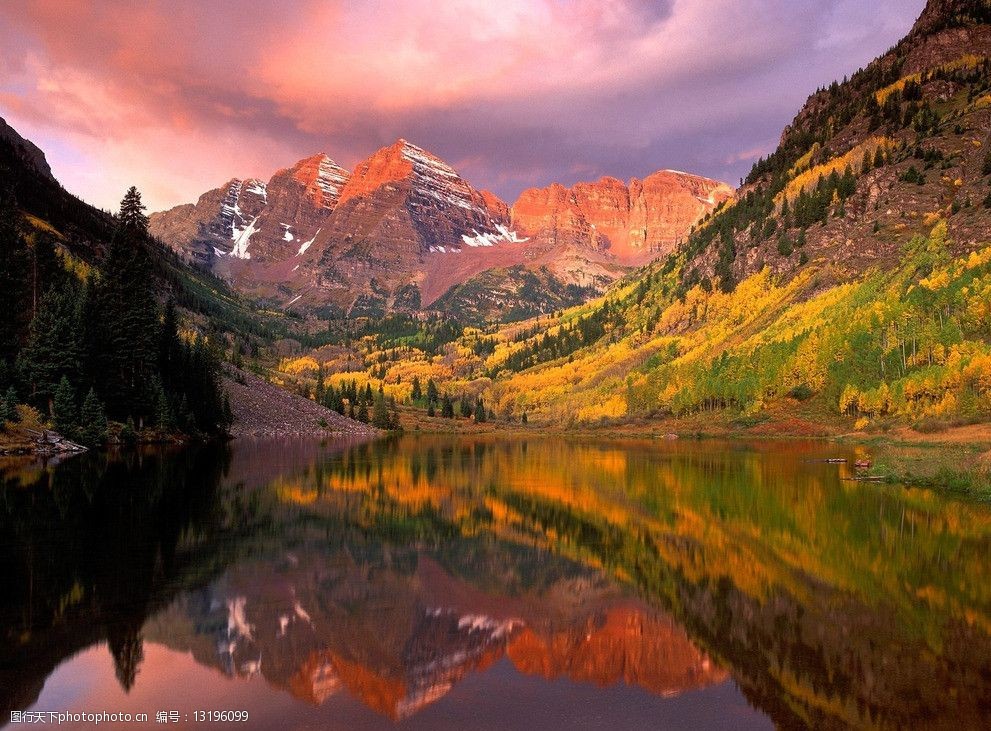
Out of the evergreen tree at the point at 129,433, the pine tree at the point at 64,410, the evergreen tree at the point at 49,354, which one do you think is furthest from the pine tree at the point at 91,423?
the evergreen tree at the point at 129,433

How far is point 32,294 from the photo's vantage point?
101 meters

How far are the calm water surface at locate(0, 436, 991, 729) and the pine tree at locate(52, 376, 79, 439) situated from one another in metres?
41.9

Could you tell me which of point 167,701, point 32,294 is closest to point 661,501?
point 167,701

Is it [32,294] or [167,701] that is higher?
[32,294]

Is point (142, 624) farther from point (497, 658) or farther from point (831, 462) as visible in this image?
point (831, 462)

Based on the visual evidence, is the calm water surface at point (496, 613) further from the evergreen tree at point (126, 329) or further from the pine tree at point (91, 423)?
the evergreen tree at point (126, 329)

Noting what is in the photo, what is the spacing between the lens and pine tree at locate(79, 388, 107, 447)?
83438mm

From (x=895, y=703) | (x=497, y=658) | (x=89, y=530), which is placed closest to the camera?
(x=895, y=703)

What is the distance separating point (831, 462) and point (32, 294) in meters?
105

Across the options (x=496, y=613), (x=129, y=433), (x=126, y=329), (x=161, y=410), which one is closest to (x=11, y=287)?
(x=126, y=329)

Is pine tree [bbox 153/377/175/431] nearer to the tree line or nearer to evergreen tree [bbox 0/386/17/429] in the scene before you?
the tree line

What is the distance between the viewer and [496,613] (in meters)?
22.0

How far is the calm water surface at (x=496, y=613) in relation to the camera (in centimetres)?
1466

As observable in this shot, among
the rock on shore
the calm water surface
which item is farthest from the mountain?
the calm water surface
